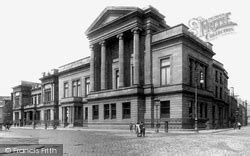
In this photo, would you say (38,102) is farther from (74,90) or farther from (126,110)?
(126,110)

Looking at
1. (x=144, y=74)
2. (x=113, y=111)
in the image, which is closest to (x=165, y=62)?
(x=144, y=74)

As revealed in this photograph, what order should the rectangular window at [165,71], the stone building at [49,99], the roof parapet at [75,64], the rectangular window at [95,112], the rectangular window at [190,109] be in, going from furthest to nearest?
the stone building at [49,99]
the roof parapet at [75,64]
the rectangular window at [95,112]
the rectangular window at [165,71]
the rectangular window at [190,109]

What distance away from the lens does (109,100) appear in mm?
42750

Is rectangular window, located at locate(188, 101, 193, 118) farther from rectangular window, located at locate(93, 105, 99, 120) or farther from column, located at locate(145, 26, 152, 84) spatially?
rectangular window, located at locate(93, 105, 99, 120)

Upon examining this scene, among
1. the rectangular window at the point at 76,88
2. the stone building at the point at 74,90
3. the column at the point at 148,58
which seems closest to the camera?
the column at the point at 148,58

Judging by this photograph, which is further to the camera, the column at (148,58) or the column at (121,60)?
the column at (121,60)

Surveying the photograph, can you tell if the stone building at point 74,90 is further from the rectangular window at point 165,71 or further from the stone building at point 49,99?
the rectangular window at point 165,71

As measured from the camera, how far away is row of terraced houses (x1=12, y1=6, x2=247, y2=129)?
36.8 meters

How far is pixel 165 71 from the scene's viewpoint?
38.8m

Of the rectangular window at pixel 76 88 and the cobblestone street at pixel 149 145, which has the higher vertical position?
the rectangular window at pixel 76 88

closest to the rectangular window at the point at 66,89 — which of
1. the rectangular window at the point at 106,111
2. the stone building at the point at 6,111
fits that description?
the rectangular window at the point at 106,111

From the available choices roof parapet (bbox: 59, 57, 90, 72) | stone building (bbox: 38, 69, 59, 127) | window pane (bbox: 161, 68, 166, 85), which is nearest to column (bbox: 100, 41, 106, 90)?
roof parapet (bbox: 59, 57, 90, 72)

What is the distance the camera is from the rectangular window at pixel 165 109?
3719 cm

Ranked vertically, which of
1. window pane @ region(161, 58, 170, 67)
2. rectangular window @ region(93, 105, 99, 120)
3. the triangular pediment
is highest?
the triangular pediment
